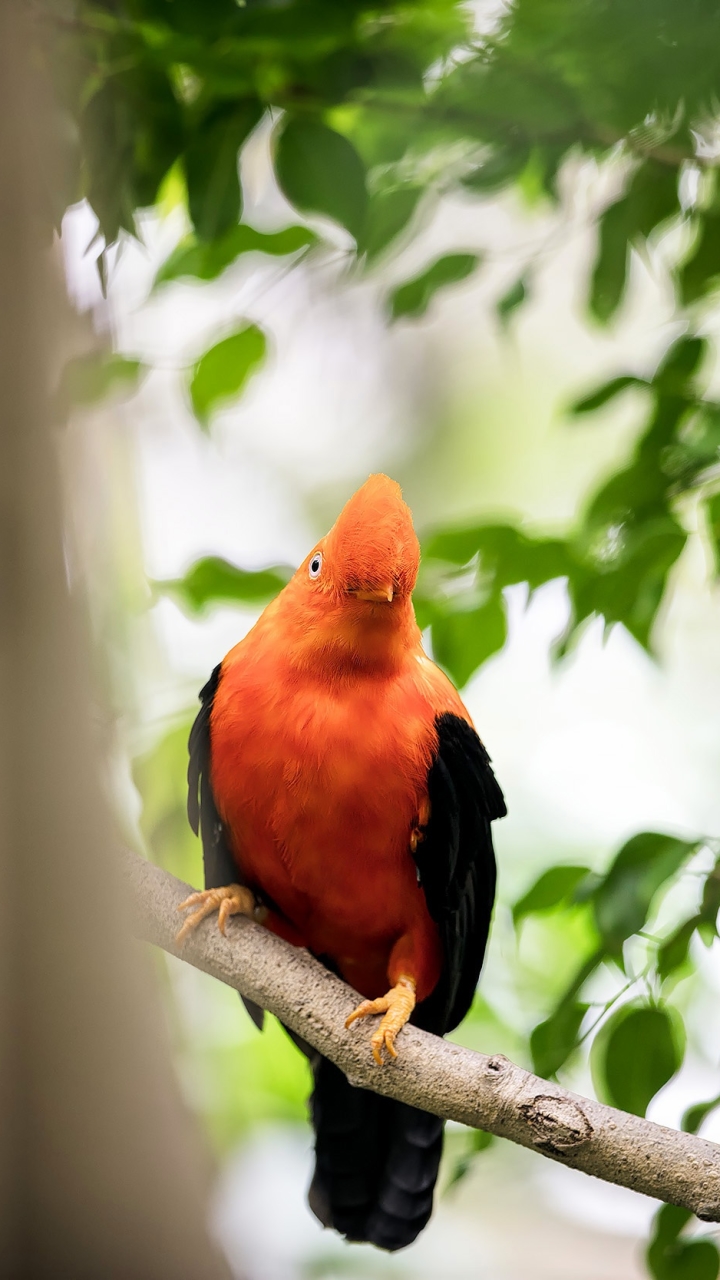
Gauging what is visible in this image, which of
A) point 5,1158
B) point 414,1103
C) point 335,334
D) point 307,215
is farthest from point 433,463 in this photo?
point 5,1158

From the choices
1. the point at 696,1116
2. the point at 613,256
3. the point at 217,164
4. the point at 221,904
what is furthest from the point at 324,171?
the point at 696,1116

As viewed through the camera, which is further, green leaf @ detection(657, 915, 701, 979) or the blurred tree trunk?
green leaf @ detection(657, 915, 701, 979)

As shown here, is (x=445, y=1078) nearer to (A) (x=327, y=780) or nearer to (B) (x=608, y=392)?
(A) (x=327, y=780)

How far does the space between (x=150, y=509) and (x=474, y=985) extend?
0.66 m

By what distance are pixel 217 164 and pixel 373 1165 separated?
1.08 metres

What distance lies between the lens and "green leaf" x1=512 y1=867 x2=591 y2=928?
1.09 m

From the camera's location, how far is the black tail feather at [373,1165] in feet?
3.59

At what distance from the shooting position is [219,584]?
42.9 inches

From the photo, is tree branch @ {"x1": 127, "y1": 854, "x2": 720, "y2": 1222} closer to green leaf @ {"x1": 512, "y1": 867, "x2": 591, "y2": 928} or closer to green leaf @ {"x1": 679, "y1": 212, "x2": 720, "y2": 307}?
green leaf @ {"x1": 512, "y1": 867, "x2": 591, "y2": 928}

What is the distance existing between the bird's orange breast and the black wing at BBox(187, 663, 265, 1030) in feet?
0.05

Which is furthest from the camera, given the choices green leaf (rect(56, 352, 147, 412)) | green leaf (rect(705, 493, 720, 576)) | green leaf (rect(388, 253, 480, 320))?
green leaf (rect(388, 253, 480, 320))

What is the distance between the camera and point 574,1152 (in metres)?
0.72

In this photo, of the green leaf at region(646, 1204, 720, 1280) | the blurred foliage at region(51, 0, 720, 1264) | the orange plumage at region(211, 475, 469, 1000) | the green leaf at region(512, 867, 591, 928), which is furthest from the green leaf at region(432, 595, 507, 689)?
the green leaf at region(646, 1204, 720, 1280)

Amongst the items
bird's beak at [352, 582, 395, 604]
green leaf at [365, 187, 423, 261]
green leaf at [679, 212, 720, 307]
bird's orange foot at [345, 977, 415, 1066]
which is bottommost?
bird's orange foot at [345, 977, 415, 1066]
